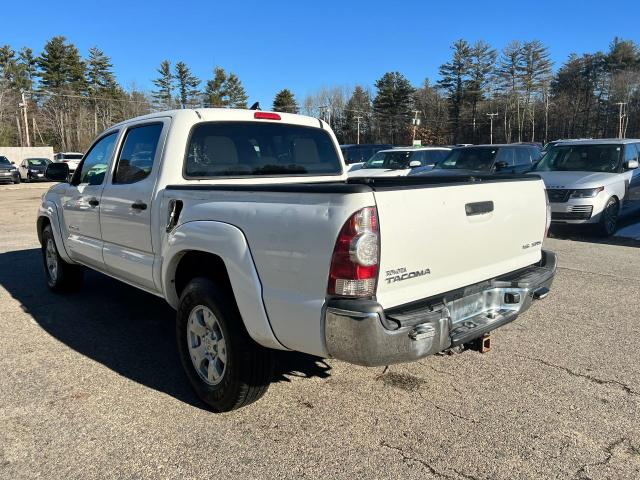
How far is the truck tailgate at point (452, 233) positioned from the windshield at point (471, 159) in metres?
9.79

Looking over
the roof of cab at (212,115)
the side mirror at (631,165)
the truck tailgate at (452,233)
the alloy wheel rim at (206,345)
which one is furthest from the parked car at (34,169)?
the truck tailgate at (452,233)

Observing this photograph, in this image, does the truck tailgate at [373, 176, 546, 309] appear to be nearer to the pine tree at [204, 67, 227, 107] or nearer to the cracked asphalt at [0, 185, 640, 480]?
the cracked asphalt at [0, 185, 640, 480]

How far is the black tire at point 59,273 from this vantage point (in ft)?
19.8

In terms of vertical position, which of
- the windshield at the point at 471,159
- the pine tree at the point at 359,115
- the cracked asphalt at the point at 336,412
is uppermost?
the pine tree at the point at 359,115

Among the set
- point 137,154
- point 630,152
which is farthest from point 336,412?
point 630,152

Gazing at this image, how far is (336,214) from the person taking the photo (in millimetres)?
2508

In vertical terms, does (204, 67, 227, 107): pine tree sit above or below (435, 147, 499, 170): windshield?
above

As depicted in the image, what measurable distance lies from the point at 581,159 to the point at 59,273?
33.0 ft

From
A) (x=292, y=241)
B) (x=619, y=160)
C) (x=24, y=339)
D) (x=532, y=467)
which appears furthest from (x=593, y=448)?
(x=619, y=160)

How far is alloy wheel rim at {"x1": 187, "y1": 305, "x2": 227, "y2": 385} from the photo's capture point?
130 inches

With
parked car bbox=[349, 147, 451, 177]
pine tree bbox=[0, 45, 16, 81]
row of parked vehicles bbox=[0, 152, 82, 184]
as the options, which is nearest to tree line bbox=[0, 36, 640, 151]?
pine tree bbox=[0, 45, 16, 81]

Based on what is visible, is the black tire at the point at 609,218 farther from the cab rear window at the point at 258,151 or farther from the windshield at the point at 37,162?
the windshield at the point at 37,162

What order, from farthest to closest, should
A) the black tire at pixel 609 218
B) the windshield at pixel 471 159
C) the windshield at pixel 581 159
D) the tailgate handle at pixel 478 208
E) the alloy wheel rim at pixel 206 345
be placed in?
the windshield at pixel 471 159 → the windshield at pixel 581 159 → the black tire at pixel 609 218 → the alloy wheel rim at pixel 206 345 → the tailgate handle at pixel 478 208

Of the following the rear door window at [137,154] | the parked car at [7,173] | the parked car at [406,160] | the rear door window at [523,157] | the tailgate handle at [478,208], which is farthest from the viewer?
the parked car at [7,173]
